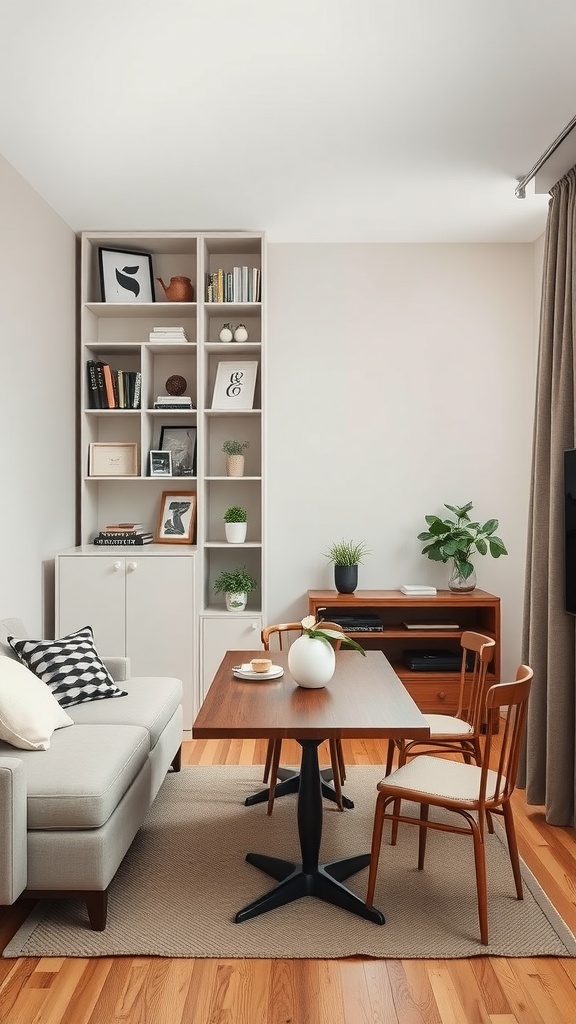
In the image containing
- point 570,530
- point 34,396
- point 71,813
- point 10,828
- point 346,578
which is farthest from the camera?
point 346,578

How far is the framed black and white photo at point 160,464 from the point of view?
5.00 metres

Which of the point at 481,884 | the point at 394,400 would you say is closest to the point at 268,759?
the point at 481,884

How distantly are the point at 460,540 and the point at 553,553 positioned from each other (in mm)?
1304

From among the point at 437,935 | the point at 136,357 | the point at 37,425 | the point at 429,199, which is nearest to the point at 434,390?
the point at 429,199

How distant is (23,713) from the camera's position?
9.12 ft

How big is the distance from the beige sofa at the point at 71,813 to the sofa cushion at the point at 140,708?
19cm

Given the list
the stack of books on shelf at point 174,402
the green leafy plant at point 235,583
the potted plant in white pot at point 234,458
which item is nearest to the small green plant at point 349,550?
the green leafy plant at point 235,583

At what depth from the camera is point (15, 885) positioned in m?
2.38

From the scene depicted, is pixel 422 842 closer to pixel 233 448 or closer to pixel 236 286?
pixel 233 448

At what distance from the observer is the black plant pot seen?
4.94m

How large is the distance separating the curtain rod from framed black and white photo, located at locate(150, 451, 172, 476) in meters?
→ 2.44

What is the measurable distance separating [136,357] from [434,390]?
1908 millimetres

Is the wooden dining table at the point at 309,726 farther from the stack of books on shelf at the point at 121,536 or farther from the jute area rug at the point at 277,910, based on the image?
the stack of books on shelf at the point at 121,536

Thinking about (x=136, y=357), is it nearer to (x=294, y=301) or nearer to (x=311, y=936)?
(x=294, y=301)
